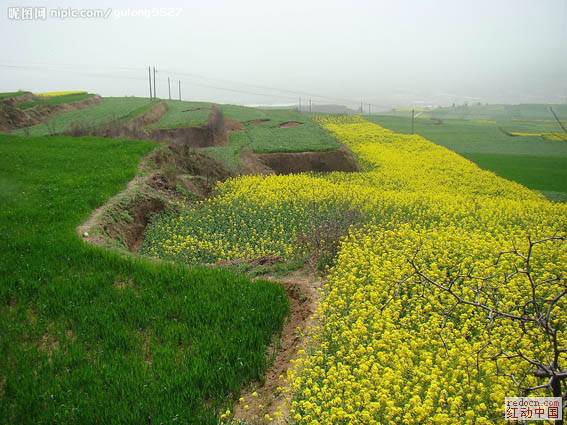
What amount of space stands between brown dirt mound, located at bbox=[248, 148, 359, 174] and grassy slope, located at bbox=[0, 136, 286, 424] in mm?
15861

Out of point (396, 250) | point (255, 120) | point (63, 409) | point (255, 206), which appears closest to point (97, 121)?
point (255, 120)

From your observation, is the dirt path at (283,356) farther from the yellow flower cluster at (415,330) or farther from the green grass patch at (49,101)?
the green grass patch at (49,101)

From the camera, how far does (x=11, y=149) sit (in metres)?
18.9

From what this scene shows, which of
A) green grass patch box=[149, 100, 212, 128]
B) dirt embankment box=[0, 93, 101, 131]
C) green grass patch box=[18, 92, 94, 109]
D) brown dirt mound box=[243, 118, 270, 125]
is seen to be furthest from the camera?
brown dirt mound box=[243, 118, 270, 125]

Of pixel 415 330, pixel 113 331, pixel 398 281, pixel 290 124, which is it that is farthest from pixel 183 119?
pixel 398 281

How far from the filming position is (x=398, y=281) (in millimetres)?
2820

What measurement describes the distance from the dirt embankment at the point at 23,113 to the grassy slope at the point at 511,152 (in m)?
35.1

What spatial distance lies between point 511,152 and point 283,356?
123 ft

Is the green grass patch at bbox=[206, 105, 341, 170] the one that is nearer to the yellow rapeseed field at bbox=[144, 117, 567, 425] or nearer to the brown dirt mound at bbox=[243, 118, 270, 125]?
the brown dirt mound at bbox=[243, 118, 270, 125]

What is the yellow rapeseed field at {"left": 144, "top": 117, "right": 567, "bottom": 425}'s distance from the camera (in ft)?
18.1

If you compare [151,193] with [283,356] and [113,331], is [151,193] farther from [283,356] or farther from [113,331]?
[283,356]

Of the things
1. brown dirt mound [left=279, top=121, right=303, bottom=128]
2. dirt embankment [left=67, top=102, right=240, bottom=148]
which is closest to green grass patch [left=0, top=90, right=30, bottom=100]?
dirt embankment [left=67, top=102, right=240, bottom=148]

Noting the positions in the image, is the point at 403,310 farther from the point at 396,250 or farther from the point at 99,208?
the point at 99,208

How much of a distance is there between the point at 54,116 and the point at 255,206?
30.3m
